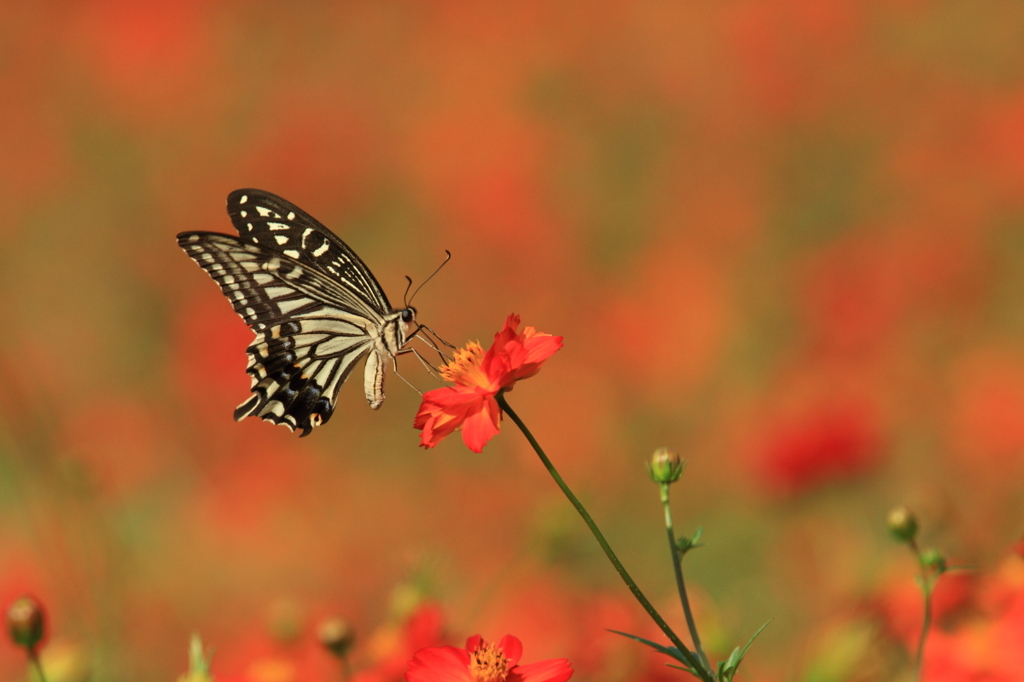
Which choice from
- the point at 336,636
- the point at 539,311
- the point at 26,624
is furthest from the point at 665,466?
the point at 539,311

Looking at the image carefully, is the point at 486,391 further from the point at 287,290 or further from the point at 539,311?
the point at 539,311

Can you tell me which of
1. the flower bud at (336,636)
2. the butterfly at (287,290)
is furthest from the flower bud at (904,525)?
the butterfly at (287,290)

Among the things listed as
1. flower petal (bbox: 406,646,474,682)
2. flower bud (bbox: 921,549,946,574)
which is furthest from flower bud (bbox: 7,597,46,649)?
flower bud (bbox: 921,549,946,574)

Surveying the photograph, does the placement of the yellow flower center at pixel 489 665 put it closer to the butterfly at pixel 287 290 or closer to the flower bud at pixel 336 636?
the flower bud at pixel 336 636

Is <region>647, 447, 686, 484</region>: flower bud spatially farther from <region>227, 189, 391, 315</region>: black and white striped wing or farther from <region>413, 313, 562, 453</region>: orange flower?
<region>227, 189, 391, 315</region>: black and white striped wing

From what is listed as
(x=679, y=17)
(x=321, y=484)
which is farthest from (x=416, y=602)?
(x=679, y=17)
